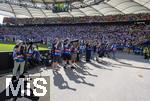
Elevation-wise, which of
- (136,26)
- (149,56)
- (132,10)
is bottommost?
(149,56)

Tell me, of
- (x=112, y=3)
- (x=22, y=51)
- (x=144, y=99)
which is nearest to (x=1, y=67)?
(x=22, y=51)

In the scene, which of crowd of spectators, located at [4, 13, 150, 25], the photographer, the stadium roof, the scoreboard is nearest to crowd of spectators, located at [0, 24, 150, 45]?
crowd of spectators, located at [4, 13, 150, 25]

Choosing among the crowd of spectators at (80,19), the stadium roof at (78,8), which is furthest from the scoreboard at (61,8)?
the crowd of spectators at (80,19)

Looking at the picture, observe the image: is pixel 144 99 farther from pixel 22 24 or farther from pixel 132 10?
pixel 22 24

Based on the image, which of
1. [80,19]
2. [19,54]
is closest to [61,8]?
[80,19]

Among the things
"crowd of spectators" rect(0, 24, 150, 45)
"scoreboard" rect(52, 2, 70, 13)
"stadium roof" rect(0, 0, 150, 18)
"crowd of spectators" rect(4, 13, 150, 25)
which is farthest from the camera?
"scoreboard" rect(52, 2, 70, 13)

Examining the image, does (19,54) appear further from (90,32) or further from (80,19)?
(80,19)

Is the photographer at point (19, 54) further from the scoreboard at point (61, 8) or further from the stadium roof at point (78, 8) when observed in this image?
the scoreboard at point (61, 8)

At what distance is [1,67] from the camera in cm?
1416

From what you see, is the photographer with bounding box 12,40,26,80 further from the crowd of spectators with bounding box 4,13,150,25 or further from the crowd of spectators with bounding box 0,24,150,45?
the crowd of spectators with bounding box 4,13,150,25

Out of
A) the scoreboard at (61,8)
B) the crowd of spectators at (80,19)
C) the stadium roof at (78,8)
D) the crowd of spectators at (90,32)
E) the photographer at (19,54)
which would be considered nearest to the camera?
the photographer at (19,54)

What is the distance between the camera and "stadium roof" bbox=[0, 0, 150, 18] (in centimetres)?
6159

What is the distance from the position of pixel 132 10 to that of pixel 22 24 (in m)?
30.6

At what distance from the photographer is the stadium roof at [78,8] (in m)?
61.6
